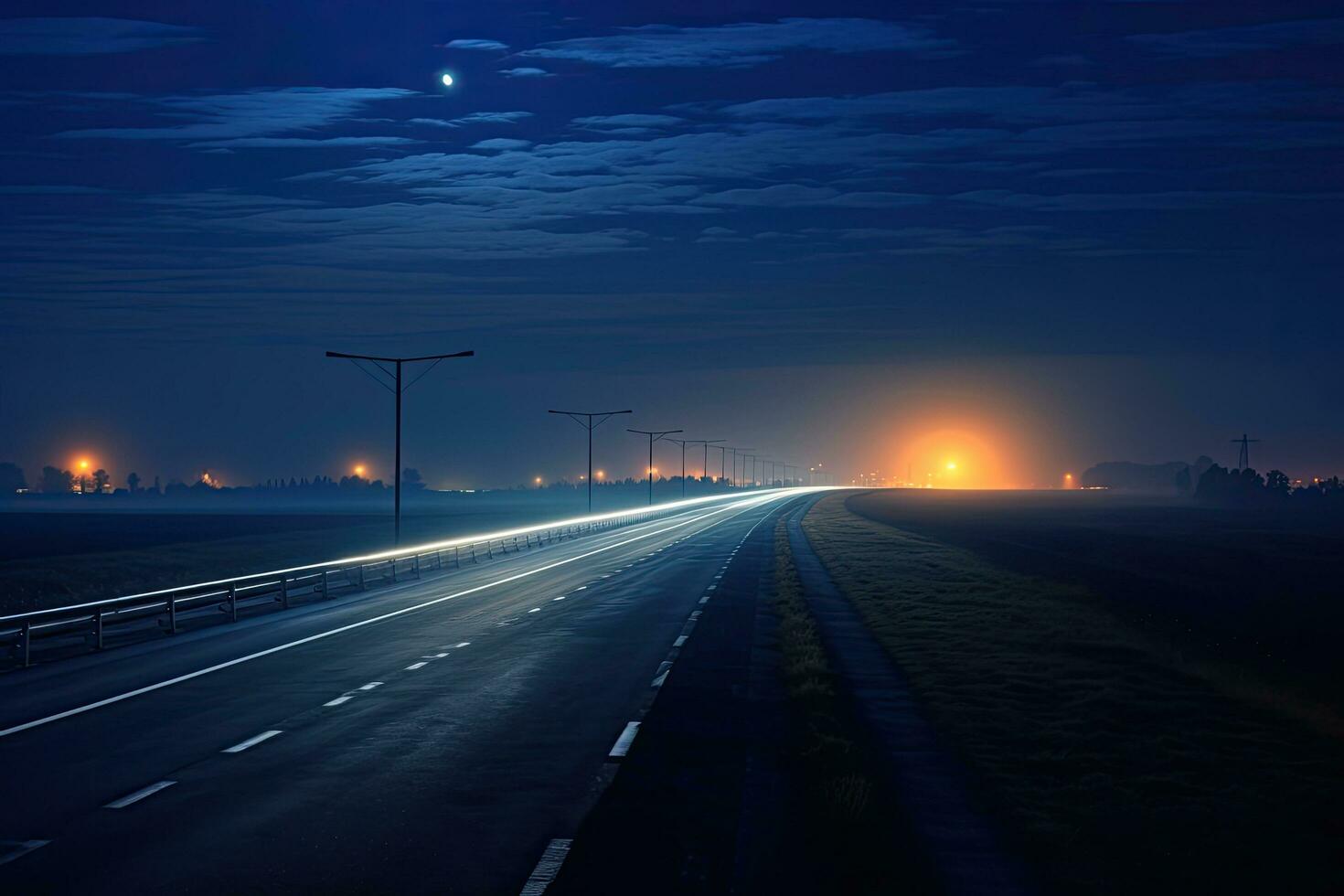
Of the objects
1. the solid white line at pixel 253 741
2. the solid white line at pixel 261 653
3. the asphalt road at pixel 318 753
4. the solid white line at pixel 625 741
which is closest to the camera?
the asphalt road at pixel 318 753

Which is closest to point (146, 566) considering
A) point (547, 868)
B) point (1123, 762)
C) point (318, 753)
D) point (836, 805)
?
point (318, 753)

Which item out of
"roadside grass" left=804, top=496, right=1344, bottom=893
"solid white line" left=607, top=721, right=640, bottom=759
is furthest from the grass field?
"roadside grass" left=804, top=496, right=1344, bottom=893

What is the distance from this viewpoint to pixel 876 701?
59.6 ft

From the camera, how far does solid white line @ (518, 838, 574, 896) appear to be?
8883 mm

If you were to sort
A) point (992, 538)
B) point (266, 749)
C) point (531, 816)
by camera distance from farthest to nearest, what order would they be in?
point (992, 538) → point (266, 749) → point (531, 816)

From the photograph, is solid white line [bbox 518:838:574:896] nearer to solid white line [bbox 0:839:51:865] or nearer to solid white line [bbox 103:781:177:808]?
solid white line [bbox 0:839:51:865]

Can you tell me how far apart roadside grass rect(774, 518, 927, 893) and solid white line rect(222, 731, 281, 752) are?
21.0 feet

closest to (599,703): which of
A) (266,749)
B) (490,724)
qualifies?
(490,724)

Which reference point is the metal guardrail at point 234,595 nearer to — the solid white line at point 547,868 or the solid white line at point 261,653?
the solid white line at point 261,653

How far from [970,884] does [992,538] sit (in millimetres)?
74566

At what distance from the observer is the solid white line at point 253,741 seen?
47.4 ft

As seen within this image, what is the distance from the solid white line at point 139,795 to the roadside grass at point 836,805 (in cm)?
629

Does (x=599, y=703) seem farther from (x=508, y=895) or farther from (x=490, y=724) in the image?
(x=508, y=895)

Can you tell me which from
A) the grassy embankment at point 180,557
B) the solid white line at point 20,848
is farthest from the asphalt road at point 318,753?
the grassy embankment at point 180,557
